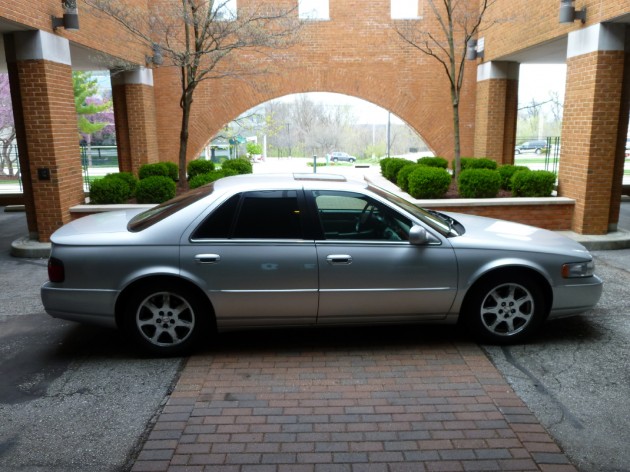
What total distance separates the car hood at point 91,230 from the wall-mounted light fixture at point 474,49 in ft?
40.1

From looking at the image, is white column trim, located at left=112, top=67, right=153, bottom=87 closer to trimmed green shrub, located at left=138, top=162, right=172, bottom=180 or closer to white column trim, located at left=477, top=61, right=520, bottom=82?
trimmed green shrub, located at left=138, top=162, right=172, bottom=180

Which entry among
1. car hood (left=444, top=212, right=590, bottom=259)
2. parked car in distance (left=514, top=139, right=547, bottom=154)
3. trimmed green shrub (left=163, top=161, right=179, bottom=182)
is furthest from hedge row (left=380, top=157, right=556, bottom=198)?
parked car in distance (left=514, top=139, right=547, bottom=154)

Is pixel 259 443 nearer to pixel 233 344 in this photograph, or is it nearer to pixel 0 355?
pixel 233 344

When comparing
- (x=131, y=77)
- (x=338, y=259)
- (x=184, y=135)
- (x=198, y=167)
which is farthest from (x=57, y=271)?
(x=131, y=77)

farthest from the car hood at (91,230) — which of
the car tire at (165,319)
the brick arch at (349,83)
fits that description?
the brick arch at (349,83)

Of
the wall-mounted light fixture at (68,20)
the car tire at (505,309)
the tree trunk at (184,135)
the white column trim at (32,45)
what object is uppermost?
the wall-mounted light fixture at (68,20)

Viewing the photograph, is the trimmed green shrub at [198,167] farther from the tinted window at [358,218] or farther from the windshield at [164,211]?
the tinted window at [358,218]

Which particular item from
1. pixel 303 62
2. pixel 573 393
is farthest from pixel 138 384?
pixel 303 62

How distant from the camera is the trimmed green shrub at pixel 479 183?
10508mm

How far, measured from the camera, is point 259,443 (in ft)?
11.8

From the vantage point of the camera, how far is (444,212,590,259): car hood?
507 centimetres

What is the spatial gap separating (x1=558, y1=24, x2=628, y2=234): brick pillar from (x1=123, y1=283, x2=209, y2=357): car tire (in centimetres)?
759

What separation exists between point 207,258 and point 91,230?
124cm

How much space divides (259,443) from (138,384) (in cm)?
139
